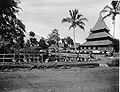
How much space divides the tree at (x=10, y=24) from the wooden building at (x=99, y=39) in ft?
66.9

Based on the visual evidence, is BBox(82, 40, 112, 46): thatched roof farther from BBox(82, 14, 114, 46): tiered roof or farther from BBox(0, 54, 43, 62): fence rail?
BBox(0, 54, 43, 62): fence rail

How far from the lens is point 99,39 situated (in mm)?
47250

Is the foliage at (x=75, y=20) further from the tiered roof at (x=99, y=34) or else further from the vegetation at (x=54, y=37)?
the vegetation at (x=54, y=37)

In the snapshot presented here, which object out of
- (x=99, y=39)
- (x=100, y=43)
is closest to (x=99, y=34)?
(x=99, y=39)

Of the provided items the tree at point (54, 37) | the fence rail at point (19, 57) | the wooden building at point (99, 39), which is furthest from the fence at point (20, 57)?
the tree at point (54, 37)

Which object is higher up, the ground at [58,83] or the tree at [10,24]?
the tree at [10,24]

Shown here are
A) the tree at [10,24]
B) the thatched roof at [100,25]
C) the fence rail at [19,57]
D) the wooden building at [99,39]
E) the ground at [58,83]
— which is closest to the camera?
the ground at [58,83]

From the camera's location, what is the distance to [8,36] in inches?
973

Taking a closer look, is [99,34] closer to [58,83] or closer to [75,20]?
[75,20]

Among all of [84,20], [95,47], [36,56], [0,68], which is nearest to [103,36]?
[95,47]

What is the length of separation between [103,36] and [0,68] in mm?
30526

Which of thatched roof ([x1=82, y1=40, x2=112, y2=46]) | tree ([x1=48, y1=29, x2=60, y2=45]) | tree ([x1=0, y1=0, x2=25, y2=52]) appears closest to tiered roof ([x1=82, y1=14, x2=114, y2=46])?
thatched roof ([x1=82, y1=40, x2=112, y2=46])

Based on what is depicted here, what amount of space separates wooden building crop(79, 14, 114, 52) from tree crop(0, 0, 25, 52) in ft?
66.9

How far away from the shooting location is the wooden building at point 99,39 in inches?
1695
